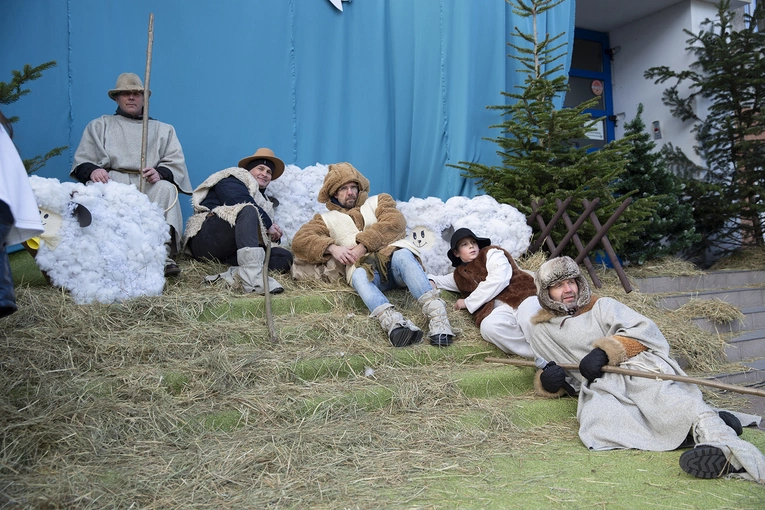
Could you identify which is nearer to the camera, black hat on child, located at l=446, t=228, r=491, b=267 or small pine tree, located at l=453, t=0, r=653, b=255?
black hat on child, located at l=446, t=228, r=491, b=267

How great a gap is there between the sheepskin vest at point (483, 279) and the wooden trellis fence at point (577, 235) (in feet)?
2.94

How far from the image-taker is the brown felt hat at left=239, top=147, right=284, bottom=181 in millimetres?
5078

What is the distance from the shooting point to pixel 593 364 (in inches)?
126

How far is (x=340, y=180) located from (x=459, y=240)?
98 centimetres

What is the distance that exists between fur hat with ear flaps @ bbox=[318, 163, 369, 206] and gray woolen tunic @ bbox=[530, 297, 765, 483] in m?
1.83

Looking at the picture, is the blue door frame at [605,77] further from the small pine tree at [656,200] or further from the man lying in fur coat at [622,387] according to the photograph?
the man lying in fur coat at [622,387]

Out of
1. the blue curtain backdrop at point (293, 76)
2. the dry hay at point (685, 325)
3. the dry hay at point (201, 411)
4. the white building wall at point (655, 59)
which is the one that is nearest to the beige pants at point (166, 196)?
the blue curtain backdrop at point (293, 76)

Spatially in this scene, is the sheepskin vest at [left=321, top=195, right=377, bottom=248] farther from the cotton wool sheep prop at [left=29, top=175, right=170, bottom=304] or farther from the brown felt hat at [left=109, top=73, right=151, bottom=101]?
the brown felt hat at [left=109, top=73, right=151, bottom=101]

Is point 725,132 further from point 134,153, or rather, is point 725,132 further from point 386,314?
point 134,153

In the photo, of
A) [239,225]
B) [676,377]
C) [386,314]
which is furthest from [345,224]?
[676,377]

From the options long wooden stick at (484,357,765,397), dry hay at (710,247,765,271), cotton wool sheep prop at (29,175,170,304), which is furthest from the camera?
dry hay at (710,247,765,271)

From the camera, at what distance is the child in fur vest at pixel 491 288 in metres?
3.98

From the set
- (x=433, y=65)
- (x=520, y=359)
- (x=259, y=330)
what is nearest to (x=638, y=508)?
(x=520, y=359)

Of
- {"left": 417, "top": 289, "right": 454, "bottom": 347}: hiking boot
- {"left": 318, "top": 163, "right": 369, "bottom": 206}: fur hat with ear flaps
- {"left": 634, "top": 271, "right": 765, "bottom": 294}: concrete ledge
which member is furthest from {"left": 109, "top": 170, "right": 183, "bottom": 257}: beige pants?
{"left": 634, "top": 271, "right": 765, "bottom": 294}: concrete ledge
